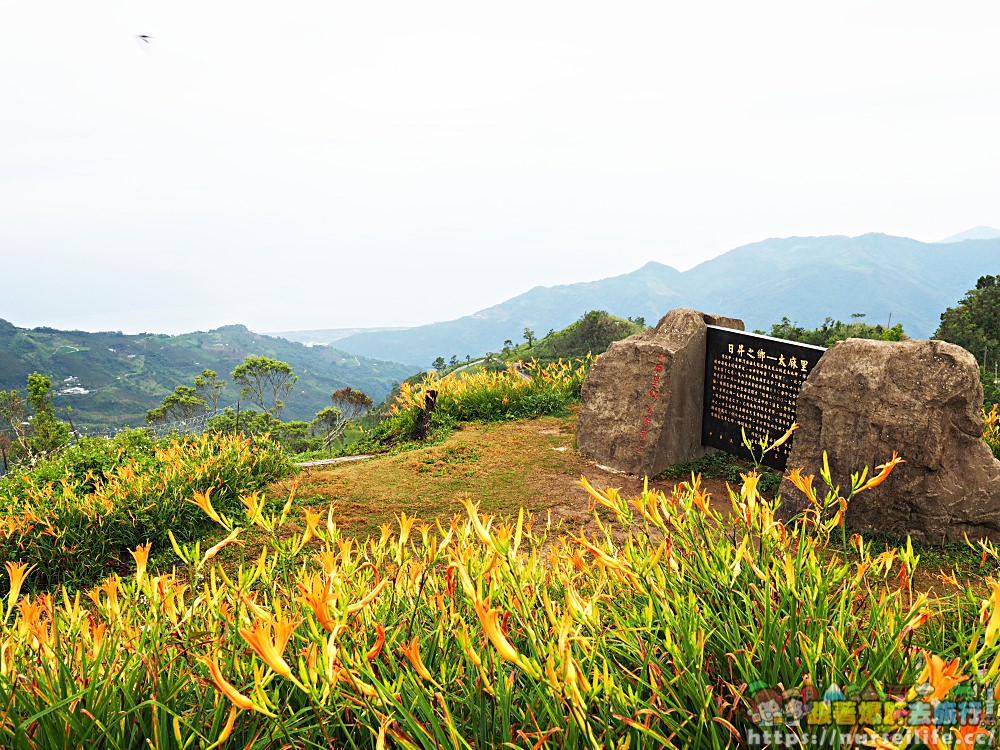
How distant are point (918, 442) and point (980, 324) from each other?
40.6 ft

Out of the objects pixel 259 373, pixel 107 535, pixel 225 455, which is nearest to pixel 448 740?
pixel 107 535

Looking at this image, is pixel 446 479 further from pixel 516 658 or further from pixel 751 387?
pixel 516 658

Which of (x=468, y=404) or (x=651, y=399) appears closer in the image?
(x=651, y=399)

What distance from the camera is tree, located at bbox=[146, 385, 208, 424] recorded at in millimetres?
20219

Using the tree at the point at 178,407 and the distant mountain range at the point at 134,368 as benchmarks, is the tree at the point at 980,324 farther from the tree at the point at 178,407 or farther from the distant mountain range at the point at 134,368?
the distant mountain range at the point at 134,368

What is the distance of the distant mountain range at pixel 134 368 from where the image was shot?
56.6 metres

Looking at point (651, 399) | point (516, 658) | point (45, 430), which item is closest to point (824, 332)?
point (651, 399)

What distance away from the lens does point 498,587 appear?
1797 mm

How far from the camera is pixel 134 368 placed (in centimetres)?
7031

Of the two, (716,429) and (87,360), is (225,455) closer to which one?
(716,429)

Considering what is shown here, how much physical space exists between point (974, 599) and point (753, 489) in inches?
34.2

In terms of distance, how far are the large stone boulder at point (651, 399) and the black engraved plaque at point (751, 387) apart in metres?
0.13

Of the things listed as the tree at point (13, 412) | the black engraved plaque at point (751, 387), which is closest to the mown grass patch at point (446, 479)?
the black engraved plaque at point (751, 387)

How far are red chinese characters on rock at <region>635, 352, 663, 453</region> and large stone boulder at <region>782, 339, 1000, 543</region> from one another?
1.81 metres
